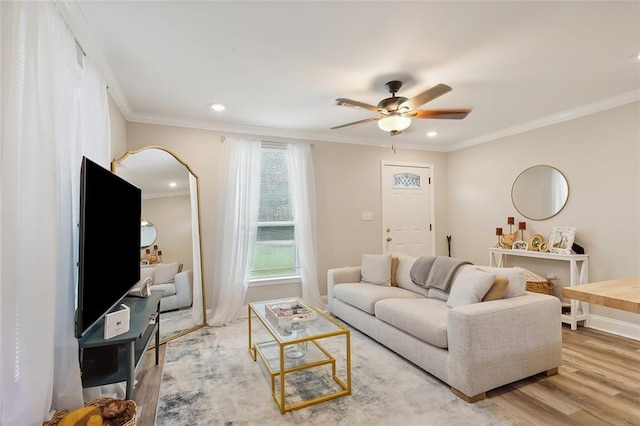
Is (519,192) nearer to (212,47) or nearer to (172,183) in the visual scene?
(212,47)

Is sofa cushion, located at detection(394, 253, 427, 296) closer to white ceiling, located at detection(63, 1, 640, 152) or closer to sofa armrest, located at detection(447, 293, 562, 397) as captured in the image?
sofa armrest, located at detection(447, 293, 562, 397)

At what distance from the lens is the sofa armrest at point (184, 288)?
348cm

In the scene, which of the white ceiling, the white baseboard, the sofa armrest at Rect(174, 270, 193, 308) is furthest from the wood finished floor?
the white ceiling

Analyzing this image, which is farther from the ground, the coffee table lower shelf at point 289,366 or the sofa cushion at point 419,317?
the sofa cushion at point 419,317

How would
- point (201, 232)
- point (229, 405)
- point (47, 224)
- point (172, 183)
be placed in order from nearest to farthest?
point (47, 224) → point (229, 405) → point (172, 183) → point (201, 232)

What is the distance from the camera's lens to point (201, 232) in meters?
3.88

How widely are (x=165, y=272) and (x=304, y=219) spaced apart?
1.83m

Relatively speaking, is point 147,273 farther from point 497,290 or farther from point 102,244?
point 497,290

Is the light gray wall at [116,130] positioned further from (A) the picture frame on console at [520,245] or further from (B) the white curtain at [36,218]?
(A) the picture frame on console at [520,245]

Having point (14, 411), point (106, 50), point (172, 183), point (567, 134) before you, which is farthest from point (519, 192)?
point (14, 411)

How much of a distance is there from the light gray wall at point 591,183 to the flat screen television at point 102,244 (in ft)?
15.1

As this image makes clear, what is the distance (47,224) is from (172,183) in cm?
220

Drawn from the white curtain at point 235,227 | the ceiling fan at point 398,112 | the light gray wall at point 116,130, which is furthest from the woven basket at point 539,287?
the light gray wall at point 116,130

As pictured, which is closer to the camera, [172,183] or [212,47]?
[212,47]
